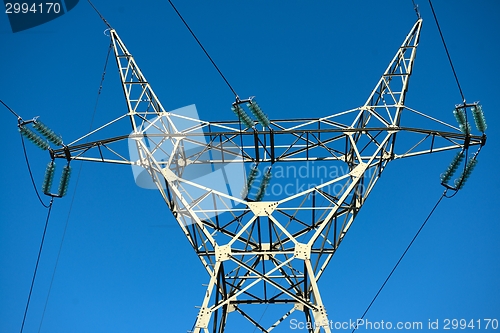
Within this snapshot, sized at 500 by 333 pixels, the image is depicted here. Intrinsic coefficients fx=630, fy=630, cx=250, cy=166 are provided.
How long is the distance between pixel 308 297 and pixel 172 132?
8.85 metres

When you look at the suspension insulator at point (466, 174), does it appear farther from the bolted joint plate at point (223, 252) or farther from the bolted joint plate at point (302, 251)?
the bolted joint plate at point (223, 252)

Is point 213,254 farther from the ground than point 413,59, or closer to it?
closer to it

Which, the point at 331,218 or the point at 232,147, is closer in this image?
the point at 331,218

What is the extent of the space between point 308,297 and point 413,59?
36.0ft

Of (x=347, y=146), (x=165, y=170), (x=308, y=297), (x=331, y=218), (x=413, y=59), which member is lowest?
(x=308, y=297)

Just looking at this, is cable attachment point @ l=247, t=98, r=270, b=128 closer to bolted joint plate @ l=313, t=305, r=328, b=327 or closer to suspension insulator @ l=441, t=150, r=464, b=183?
bolted joint plate @ l=313, t=305, r=328, b=327

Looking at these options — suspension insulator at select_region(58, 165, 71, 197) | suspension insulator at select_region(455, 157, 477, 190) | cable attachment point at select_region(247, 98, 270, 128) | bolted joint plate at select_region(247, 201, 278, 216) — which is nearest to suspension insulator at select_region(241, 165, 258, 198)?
bolted joint plate at select_region(247, 201, 278, 216)

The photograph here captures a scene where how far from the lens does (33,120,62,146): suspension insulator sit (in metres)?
24.2

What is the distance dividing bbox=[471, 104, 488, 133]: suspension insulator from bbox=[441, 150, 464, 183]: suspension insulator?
47.2 inches

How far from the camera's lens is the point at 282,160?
25.8 meters

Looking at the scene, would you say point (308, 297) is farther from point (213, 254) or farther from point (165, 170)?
point (165, 170)

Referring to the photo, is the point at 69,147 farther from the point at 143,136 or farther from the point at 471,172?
the point at 471,172

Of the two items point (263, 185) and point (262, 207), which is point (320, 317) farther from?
point (263, 185)

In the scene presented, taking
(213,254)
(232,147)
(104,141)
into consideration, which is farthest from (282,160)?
(104,141)
